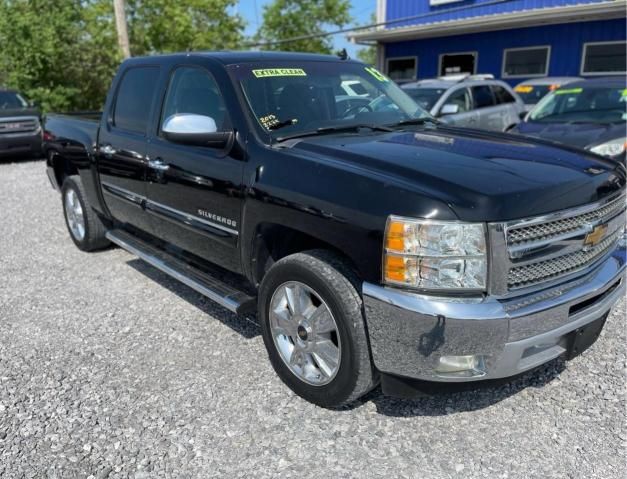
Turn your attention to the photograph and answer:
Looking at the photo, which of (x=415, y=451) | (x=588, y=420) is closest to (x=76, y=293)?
(x=415, y=451)

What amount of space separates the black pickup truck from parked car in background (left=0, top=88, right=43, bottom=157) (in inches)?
386

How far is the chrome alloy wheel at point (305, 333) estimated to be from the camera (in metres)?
2.86

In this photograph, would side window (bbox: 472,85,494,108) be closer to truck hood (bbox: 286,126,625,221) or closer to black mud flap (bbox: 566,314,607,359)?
truck hood (bbox: 286,126,625,221)

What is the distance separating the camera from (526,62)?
17.5 meters

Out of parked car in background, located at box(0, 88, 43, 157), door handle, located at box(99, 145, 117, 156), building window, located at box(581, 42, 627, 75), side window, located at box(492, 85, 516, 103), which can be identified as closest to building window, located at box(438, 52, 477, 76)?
building window, located at box(581, 42, 627, 75)

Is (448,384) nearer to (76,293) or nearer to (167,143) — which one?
(167,143)

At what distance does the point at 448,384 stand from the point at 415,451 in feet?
1.29

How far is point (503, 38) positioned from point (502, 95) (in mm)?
8238

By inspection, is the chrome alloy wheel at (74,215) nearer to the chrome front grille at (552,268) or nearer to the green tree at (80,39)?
the chrome front grille at (552,268)

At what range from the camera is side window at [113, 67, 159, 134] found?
4.29m

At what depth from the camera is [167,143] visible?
12.8 ft

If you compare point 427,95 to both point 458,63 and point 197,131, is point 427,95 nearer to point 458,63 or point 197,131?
point 197,131

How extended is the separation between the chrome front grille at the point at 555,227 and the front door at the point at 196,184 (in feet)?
5.14

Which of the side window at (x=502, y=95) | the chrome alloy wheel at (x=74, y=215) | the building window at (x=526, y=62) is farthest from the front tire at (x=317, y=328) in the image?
the building window at (x=526, y=62)
